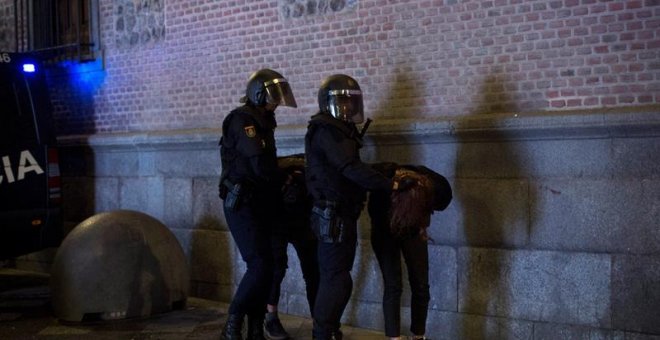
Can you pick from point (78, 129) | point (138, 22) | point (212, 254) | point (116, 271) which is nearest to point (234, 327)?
point (116, 271)

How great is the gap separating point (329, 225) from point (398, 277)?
743mm

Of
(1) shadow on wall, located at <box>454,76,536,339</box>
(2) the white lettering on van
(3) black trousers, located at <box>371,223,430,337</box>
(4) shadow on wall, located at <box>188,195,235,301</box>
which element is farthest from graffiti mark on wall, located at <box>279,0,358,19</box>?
(2) the white lettering on van

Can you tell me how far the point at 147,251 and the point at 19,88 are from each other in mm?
2528

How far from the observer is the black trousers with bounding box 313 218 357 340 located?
6535mm

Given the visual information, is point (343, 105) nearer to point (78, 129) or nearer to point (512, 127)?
point (512, 127)

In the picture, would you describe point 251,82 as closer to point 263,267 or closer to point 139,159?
point 263,267

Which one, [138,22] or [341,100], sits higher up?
[138,22]

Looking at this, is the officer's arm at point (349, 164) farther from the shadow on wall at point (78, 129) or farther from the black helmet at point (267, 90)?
the shadow on wall at point (78, 129)

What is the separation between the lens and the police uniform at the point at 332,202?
6.48m

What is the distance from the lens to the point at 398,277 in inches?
269

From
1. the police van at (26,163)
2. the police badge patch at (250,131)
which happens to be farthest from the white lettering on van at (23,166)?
the police badge patch at (250,131)

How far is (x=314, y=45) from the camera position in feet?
28.9

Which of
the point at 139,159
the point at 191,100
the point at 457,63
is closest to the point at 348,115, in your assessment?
the point at 457,63

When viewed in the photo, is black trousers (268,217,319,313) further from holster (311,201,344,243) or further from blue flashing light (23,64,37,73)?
blue flashing light (23,64,37,73)
